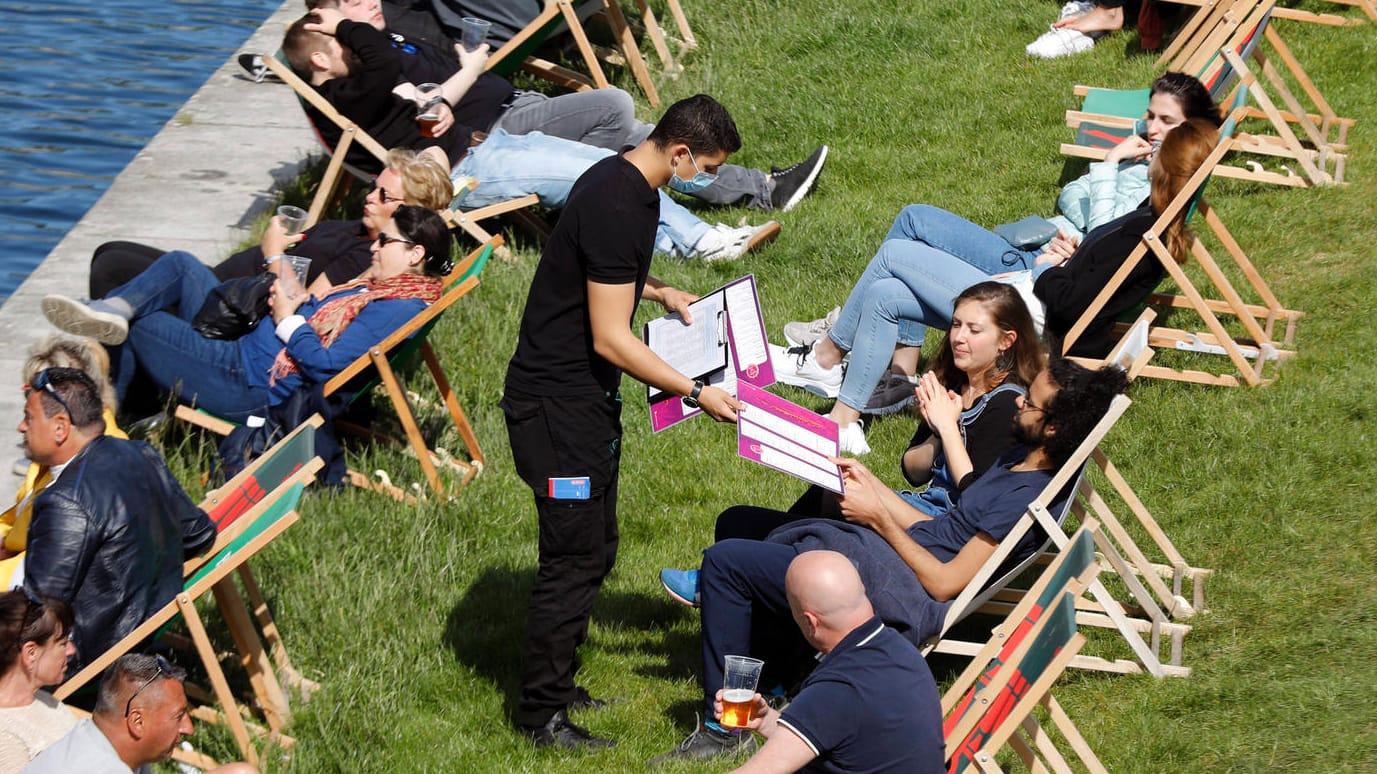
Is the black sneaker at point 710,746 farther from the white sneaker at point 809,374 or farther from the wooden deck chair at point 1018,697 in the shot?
the white sneaker at point 809,374

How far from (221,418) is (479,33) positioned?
333cm

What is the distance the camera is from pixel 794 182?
876cm

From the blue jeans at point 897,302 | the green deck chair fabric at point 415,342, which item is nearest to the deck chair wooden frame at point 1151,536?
the blue jeans at point 897,302

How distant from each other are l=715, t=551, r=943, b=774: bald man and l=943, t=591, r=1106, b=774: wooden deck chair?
1.02ft

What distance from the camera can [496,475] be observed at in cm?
638

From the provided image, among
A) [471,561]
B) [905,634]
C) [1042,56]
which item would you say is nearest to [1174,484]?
[905,634]

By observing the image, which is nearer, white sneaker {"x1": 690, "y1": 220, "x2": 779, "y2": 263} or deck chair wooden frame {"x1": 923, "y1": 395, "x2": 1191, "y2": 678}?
deck chair wooden frame {"x1": 923, "y1": 395, "x2": 1191, "y2": 678}

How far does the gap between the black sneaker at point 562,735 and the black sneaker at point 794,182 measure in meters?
4.67

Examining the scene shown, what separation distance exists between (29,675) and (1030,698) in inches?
106

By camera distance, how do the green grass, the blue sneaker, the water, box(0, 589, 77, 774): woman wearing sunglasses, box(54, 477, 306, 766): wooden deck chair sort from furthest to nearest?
the water → the blue sneaker → the green grass → box(54, 477, 306, 766): wooden deck chair → box(0, 589, 77, 774): woman wearing sunglasses

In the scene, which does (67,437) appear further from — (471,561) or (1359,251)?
(1359,251)

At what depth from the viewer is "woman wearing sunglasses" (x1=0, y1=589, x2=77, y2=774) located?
12.6 feet

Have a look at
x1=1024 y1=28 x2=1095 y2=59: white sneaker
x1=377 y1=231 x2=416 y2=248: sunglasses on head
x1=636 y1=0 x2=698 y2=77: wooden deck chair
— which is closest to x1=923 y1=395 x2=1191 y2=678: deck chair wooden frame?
x1=377 y1=231 x2=416 y2=248: sunglasses on head

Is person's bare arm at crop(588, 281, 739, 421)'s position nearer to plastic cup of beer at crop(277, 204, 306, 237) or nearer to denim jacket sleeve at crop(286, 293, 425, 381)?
denim jacket sleeve at crop(286, 293, 425, 381)
